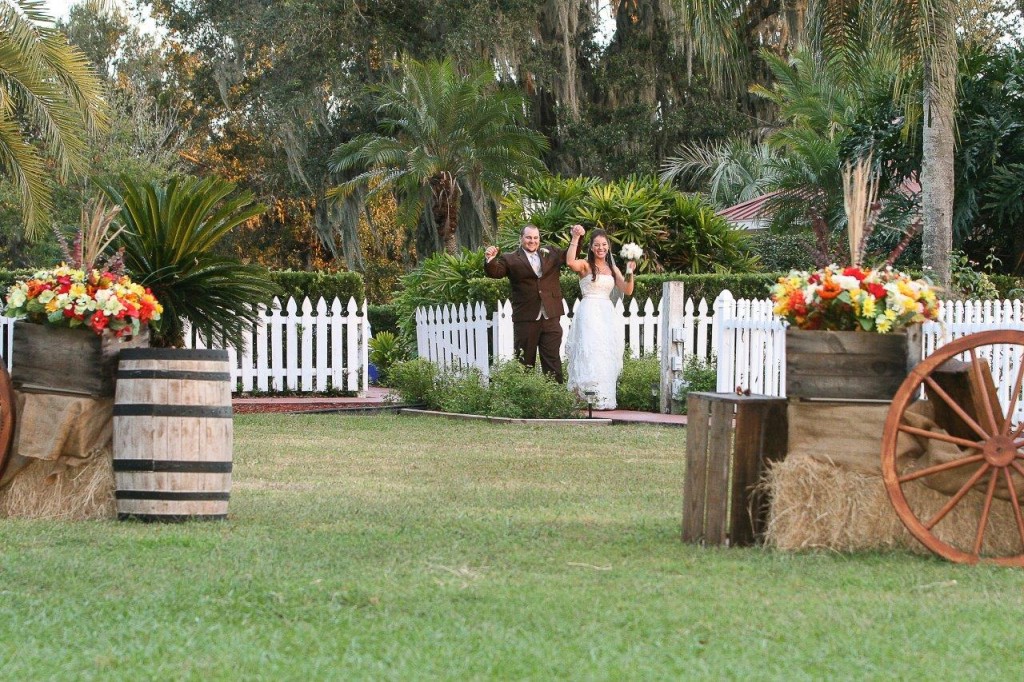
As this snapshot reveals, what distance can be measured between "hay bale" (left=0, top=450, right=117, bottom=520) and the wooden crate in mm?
2844

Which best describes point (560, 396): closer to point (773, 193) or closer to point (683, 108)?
point (773, 193)

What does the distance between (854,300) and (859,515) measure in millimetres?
896

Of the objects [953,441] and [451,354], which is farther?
[451,354]

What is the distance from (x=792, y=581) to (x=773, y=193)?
2132 centimetres

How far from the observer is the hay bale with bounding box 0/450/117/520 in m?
6.57

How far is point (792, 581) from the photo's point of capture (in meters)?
4.97

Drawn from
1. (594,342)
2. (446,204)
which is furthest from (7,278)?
(446,204)

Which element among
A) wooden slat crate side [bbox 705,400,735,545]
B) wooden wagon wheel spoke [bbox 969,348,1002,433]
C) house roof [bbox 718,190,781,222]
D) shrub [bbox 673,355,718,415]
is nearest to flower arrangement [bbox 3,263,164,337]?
wooden slat crate side [bbox 705,400,735,545]

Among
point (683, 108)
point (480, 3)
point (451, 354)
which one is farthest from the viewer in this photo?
point (683, 108)

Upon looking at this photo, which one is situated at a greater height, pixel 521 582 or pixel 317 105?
pixel 317 105

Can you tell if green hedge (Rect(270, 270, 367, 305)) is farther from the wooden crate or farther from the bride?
the wooden crate

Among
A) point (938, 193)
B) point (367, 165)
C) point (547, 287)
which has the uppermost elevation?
point (367, 165)

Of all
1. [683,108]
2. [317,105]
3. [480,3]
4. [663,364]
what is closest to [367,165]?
[317,105]

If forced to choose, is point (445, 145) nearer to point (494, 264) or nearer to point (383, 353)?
point (383, 353)
